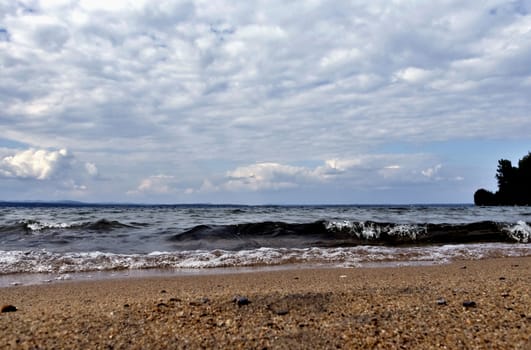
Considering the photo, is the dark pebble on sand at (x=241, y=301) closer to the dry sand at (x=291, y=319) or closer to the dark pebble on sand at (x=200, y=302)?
the dry sand at (x=291, y=319)

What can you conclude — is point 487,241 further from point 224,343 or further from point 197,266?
point 224,343

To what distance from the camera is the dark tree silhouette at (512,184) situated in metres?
63.5

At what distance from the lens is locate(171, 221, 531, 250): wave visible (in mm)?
12328

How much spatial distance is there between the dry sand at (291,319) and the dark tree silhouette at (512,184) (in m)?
68.3

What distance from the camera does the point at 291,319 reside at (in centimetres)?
362

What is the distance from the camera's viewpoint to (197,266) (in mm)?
8258

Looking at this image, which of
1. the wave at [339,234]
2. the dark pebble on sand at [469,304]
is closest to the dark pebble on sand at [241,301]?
the dark pebble on sand at [469,304]

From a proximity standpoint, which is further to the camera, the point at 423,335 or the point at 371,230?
the point at 371,230

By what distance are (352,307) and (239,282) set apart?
8.77 feet

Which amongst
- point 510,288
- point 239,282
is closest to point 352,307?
point 510,288

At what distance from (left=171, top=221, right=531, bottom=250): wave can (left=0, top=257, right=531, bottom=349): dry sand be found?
687 centimetres

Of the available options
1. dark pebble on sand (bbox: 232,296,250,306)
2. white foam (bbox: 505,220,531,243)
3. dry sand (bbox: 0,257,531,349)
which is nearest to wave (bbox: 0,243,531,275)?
dry sand (bbox: 0,257,531,349)

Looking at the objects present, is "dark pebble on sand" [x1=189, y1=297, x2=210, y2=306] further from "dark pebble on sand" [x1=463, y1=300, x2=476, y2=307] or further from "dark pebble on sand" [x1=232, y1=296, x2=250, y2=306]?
"dark pebble on sand" [x1=463, y1=300, x2=476, y2=307]

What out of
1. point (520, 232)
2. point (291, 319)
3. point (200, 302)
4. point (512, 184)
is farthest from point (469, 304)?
point (512, 184)
